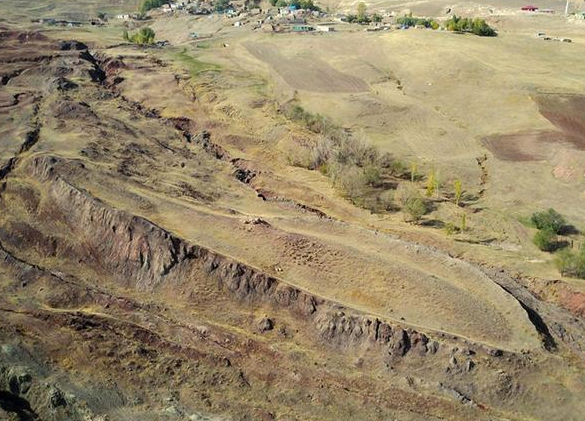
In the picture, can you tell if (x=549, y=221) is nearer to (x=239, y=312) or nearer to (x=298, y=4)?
(x=239, y=312)

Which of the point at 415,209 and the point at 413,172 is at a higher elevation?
the point at 415,209

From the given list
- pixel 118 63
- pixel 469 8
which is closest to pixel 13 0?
pixel 118 63

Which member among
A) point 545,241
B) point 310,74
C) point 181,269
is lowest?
point 545,241

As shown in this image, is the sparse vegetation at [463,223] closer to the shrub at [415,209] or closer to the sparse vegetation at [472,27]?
the shrub at [415,209]

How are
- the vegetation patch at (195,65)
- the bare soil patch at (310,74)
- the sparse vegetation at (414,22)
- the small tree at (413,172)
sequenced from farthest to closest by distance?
1. the sparse vegetation at (414,22)
2. the vegetation patch at (195,65)
3. the bare soil patch at (310,74)
4. the small tree at (413,172)

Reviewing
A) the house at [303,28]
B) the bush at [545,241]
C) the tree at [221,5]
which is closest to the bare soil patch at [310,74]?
the house at [303,28]

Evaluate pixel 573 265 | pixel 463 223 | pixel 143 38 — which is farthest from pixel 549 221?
pixel 143 38
